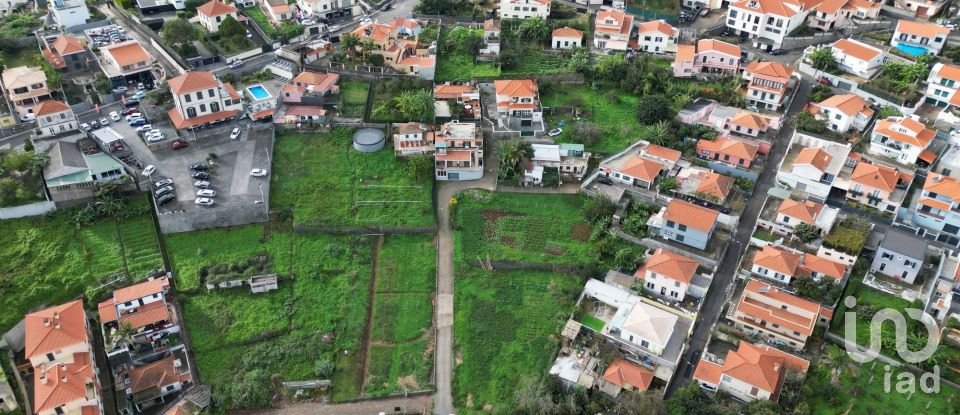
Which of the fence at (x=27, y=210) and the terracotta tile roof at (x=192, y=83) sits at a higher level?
the terracotta tile roof at (x=192, y=83)

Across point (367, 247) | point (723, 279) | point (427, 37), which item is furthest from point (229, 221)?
point (723, 279)

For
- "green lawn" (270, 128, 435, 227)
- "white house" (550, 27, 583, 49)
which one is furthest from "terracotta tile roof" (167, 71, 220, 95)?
"white house" (550, 27, 583, 49)

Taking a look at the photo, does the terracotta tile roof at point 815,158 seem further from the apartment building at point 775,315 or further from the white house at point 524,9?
the white house at point 524,9

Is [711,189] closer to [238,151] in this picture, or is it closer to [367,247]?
[367,247]

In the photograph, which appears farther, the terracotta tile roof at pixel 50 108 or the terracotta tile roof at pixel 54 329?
the terracotta tile roof at pixel 50 108

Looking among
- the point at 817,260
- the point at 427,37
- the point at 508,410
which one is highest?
the point at 427,37

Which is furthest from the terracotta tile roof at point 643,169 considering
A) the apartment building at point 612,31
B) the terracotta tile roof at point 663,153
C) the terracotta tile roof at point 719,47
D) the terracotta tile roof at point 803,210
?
the apartment building at point 612,31
